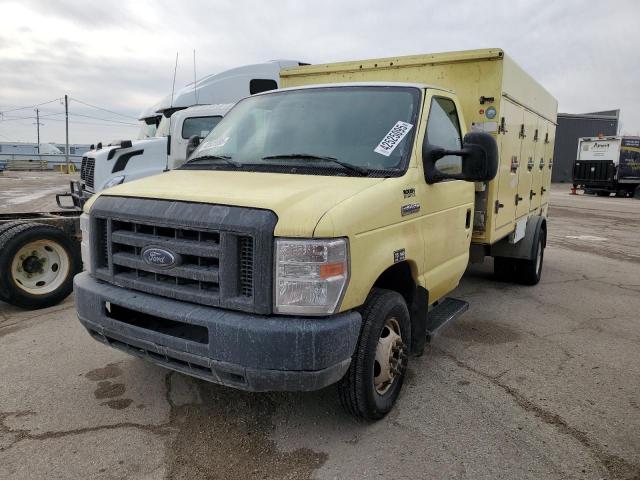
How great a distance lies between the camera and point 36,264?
5.59 metres

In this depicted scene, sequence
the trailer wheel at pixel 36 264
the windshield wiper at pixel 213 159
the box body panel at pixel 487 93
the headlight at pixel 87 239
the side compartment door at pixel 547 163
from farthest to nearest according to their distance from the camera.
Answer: the side compartment door at pixel 547 163, the trailer wheel at pixel 36 264, the box body panel at pixel 487 93, the windshield wiper at pixel 213 159, the headlight at pixel 87 239

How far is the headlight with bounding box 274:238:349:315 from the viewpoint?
2.64 meters

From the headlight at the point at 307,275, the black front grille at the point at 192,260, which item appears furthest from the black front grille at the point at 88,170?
the headlight at the point at 307,275

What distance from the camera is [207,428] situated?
3.25 meters

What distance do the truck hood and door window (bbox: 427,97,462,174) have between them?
0.90 metres

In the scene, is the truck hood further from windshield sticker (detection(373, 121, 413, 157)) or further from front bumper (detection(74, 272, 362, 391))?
front bumper (detection(74, 272, 362, 391))

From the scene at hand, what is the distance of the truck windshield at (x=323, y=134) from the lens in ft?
11.3

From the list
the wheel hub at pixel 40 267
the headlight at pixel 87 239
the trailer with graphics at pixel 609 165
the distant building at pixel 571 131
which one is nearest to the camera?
the headlight at pixel 87 239

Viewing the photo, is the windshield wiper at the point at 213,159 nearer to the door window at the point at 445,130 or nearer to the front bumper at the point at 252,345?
the front bumper at the point at 252,345

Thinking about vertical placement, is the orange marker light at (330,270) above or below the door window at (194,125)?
below

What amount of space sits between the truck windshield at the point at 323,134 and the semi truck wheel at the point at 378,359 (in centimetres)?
86

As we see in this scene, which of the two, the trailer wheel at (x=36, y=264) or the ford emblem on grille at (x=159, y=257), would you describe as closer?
the ford emblem on grille at (x=159, y=257)

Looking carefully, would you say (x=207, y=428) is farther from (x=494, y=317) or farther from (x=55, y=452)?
(x=494, y=317)

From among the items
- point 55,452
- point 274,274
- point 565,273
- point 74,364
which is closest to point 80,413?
point 55,452
